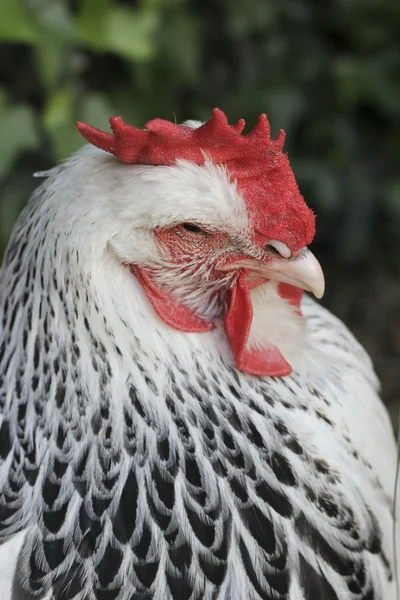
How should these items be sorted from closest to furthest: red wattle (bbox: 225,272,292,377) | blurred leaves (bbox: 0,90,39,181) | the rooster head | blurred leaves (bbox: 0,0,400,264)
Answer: the rooster head < red wattle (bbox: 225,272,292,377) < blurred leaves (bbox: 0,90,39,181) < blurred leaves (bbox: 0,0,400,264)

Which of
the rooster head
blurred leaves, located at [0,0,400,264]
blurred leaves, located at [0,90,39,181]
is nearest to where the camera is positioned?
the rooster head

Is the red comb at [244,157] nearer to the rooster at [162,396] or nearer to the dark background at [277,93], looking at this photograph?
the rooster at [162,396]

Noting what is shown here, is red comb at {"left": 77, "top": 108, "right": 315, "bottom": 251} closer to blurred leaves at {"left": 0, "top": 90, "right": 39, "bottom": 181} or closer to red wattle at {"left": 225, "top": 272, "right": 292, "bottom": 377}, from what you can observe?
red wattle at {"left": 225, "top": 272, "right": 292, "bottom": 377}

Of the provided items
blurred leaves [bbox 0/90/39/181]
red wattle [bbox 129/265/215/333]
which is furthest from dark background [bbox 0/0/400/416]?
red wattle [bbox 129/265/215/333]

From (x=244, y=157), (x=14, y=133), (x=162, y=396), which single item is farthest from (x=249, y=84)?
(x=162, y=396)

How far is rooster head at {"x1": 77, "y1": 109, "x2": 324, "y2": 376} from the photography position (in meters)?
1.23

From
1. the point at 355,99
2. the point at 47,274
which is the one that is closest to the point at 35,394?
the point at 47,274

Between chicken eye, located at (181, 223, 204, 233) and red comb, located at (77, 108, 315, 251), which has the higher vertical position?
red comb, located at (77, 108, 315, 251)

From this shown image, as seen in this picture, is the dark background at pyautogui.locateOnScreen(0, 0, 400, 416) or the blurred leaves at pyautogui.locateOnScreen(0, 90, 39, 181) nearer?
the blurred leaves at pyautogui.locateOnScreen(0, 90, 39, 181)

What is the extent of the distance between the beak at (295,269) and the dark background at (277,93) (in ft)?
4.87

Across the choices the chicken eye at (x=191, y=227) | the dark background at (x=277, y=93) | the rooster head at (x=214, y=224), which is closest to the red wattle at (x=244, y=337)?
the rooster head at (x=214, y=224)

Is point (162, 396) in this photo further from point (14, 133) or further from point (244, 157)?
point (14, 133)

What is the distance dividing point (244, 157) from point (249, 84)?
86.3 inches

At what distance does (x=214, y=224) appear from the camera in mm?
1271
